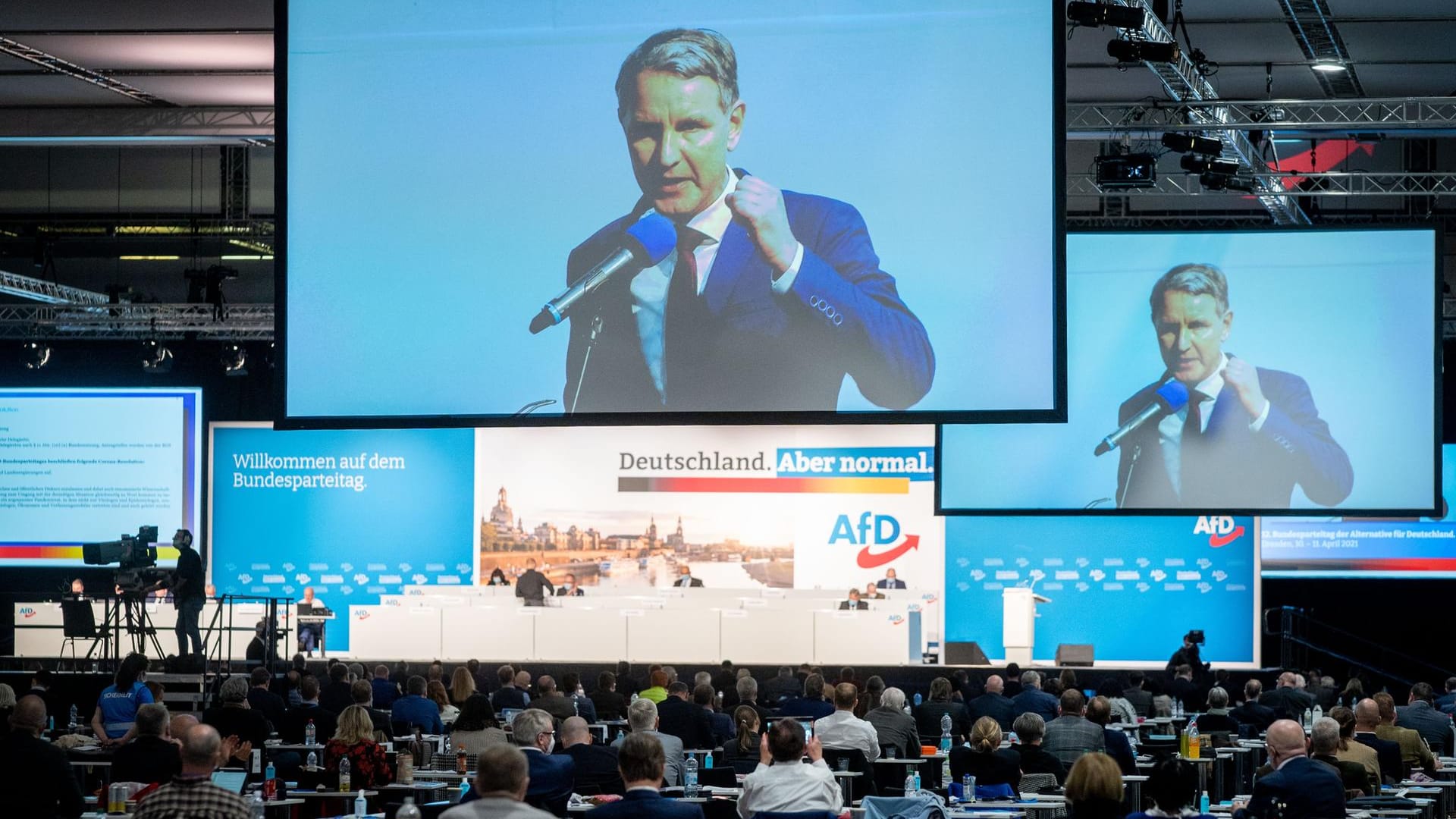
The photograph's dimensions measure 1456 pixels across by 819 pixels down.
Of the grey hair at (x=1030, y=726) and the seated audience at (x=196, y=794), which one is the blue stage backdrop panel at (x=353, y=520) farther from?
the seated audience at (x=196, y=794)

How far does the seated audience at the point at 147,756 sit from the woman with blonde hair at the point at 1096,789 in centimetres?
387

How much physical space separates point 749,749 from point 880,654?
32.4 feet

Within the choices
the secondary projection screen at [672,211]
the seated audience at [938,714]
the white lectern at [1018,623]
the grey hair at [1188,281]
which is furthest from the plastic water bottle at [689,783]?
the white lectern at [1018,623]

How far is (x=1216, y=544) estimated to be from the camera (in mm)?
21969

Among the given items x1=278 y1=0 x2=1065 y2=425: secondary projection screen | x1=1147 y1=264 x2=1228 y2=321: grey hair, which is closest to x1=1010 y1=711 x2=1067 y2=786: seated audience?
x1=278 y1=0 x2=1065 y2=425: secondary projection screen

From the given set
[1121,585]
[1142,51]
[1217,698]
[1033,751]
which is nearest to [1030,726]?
[1033,751]

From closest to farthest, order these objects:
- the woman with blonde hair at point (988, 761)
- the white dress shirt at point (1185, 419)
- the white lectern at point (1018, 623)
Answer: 1. the woman with blonde hair at point (988, 761)
2. the white dress shirt at point (1185, 419)
3. the white lectern at point (1018, 623)

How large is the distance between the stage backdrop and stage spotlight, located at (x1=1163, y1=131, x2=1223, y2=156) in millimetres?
8798

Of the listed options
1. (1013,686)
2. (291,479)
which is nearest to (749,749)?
(1013,686)

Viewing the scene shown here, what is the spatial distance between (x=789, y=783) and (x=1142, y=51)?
6939 mm

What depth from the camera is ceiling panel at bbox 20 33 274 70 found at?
11711 mm

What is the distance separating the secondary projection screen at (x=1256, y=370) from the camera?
1329cm

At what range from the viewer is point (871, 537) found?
74.2 feet

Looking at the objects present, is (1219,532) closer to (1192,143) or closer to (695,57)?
(1192,143)
